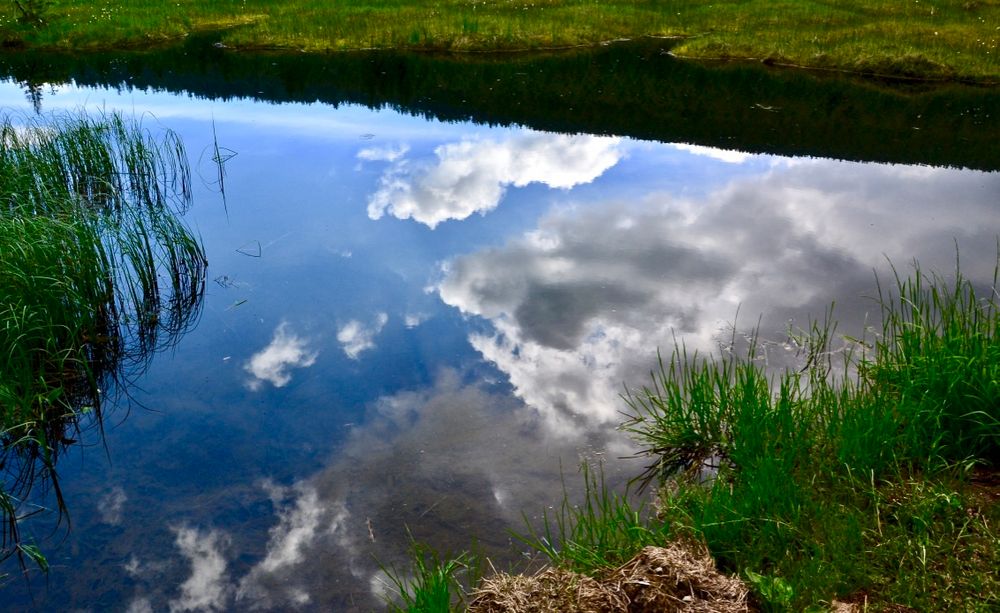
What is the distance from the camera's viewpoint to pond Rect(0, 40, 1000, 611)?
5.81 m

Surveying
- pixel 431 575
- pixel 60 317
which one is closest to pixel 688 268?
pixel 431 575

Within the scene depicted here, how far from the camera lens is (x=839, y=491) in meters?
5.21

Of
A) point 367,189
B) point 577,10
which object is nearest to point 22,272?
point 367,189

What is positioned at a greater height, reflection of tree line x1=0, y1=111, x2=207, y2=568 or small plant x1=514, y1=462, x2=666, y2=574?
reflection of tree line x1=0, y1=111, x2=207, y2=568

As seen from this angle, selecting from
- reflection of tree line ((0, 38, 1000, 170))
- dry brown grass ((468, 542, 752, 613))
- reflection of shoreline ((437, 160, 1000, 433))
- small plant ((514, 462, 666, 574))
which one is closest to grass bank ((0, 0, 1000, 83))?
reflection of tree line ((0, 38, 1000, 170))

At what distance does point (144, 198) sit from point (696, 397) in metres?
10.8

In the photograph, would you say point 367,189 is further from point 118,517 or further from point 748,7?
point 748,7

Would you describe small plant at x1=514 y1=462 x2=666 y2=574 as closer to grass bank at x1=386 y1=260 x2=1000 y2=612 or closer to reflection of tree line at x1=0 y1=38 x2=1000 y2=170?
grass bank at x1=386 y1=260 x2=1000 y2=612

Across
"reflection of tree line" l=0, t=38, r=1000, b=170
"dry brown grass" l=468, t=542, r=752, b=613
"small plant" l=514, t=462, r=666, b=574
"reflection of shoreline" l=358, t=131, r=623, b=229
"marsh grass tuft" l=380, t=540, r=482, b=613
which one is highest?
"reflection of tree line" l=0, t=38, r=1000, b=170

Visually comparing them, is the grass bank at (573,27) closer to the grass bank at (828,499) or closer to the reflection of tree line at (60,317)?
the reflection of tree line at (60,317)

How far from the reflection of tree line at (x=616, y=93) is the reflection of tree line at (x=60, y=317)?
12.0 m

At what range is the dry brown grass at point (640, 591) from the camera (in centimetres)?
405

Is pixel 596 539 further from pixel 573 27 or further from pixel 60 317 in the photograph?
pixel 573 27

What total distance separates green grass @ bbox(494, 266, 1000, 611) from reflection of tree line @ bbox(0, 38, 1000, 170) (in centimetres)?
1230
